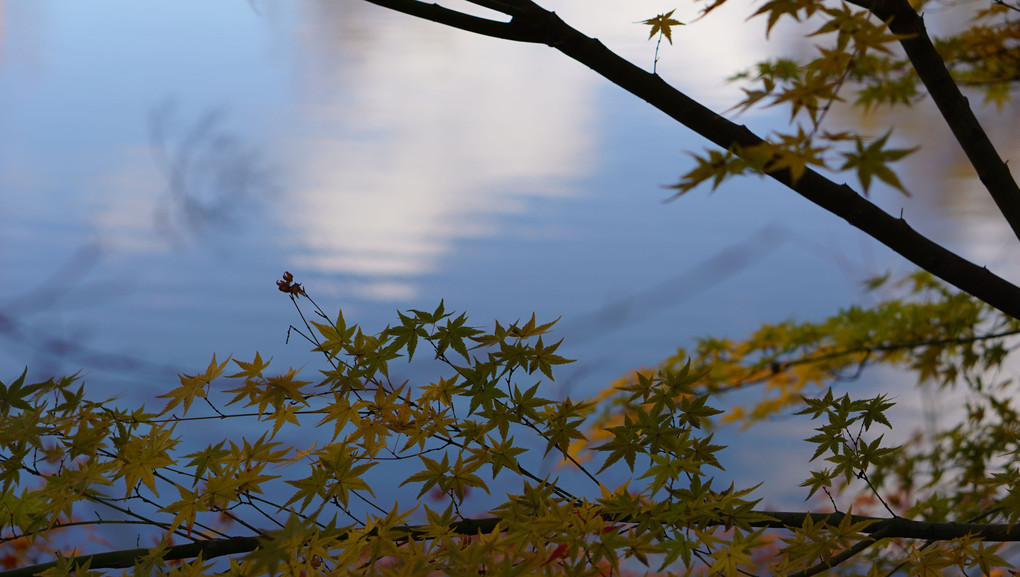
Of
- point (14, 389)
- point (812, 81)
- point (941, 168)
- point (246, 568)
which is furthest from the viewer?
point (941, 168)

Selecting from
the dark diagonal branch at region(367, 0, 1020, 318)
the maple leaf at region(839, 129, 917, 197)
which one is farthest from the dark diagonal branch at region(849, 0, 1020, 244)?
the maple leaf at region(839, 129, 917, 197)

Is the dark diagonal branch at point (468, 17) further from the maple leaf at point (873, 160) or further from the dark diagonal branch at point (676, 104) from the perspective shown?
the maple leaf at point (873, 160)

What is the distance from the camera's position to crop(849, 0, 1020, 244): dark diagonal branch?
0.86 meters

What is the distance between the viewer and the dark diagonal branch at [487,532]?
0.84 metres

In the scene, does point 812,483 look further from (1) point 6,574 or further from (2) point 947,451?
(2) point 947,451

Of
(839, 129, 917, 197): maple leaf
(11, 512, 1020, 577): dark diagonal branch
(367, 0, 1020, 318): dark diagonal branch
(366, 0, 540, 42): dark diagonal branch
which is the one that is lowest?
(11, 512, 1020, 577): dark diagonal branch

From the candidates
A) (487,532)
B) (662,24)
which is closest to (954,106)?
(662,24)

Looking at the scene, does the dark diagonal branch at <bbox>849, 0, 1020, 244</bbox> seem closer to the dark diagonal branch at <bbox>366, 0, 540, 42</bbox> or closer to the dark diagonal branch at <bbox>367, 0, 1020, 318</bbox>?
the dark diagonal branch at <bbox>367, 0, 1020, 318</bbox>

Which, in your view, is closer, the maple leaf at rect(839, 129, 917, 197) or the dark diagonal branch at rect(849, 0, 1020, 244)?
the maple leaf at rect(839, 129, 917, 197)

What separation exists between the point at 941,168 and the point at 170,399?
5.90m

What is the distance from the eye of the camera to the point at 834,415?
3.10ft

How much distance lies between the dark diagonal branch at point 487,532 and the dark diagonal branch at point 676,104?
31 cm

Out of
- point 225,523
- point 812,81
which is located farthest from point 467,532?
point 225,523

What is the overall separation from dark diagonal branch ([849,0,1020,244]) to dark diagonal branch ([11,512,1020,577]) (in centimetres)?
39
